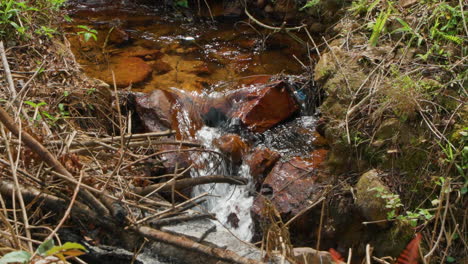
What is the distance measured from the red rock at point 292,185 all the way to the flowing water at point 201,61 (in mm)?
160

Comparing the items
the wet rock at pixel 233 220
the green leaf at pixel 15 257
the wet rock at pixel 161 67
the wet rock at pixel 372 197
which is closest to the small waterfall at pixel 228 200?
the wet rock at pixel 233 220

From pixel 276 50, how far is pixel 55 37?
2.72 m

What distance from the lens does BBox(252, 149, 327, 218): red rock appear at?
3.67 m

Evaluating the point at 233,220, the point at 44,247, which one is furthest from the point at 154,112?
the point at 44,247

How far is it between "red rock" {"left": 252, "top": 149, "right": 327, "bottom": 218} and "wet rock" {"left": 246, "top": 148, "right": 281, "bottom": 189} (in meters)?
0.08

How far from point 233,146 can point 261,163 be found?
0.34 metres

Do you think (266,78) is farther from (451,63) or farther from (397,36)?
(451,63)

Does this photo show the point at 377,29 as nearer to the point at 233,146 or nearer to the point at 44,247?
the point at 233,146

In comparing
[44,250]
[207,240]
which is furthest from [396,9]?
[44,250]

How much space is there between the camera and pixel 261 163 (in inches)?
161

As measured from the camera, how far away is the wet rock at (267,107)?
4547 mm

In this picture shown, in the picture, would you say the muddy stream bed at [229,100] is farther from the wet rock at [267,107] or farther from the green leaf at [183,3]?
the green leaf at [183,3]

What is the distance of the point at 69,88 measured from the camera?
3537 millimetres

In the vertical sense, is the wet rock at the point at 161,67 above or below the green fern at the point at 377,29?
below
